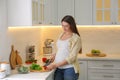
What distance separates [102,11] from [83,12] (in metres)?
0.35

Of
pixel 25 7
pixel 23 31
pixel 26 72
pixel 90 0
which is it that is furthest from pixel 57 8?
pixel 26 72

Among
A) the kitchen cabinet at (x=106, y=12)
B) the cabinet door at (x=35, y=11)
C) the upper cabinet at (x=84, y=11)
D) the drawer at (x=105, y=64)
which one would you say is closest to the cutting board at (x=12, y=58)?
the cabinet door at (x=35, y=11)

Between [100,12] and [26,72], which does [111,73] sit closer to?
[100,12]

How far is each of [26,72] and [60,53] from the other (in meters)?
0.54

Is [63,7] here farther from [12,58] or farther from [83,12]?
[12,58]

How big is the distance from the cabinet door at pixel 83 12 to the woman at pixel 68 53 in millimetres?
1311

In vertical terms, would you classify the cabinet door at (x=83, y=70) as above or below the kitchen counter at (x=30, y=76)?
below

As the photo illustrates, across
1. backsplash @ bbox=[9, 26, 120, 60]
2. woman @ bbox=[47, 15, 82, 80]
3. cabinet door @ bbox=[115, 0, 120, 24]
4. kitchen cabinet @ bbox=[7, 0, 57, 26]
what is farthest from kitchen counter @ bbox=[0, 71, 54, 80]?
cabinet door @ bbox=[115, 0, 120, 24]

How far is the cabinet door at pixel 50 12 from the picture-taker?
4.14 metres

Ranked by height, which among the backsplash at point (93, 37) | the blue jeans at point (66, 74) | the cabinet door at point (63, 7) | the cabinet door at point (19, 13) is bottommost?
the blue jeans at point (66, 74)

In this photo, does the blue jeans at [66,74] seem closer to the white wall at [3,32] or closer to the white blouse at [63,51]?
the white blouse at [63,51]

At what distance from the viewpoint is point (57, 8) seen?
4719 millimetres

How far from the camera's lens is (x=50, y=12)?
14.5ft

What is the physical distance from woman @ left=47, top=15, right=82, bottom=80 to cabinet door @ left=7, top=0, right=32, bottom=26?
1.53ft
